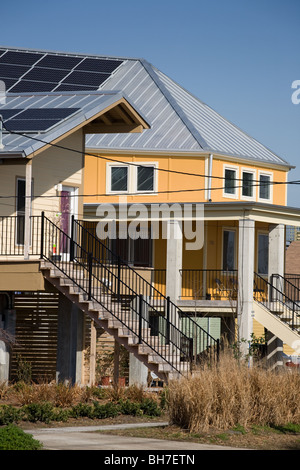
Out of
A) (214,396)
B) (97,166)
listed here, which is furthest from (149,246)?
(214,396)

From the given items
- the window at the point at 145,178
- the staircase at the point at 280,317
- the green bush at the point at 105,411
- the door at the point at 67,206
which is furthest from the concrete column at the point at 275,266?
the green bush at the point at 105,411

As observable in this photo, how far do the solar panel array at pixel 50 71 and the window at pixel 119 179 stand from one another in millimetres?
3243

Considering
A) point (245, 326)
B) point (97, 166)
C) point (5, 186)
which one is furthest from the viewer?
point (97, 166)

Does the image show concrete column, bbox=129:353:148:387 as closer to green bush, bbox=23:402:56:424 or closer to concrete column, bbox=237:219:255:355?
concrete column, bbox=237:219:255:355

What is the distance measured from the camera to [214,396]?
49.2 ft

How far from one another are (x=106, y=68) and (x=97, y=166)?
5.47m

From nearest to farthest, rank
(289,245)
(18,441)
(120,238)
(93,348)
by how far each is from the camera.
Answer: (18,441) → (93,348) → (120,238) → (289,245)

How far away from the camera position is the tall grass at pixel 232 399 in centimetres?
1494

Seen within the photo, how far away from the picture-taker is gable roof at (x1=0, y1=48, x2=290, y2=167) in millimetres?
32906

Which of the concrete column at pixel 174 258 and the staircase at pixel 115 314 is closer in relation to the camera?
the staircase at pixel 115 314

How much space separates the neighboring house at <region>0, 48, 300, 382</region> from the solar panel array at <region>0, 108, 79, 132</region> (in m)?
0.24

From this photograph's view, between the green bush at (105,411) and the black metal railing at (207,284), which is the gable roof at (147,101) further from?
the green bush at (105,411)

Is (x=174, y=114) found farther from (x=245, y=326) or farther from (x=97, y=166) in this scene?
(x=245, y=326)

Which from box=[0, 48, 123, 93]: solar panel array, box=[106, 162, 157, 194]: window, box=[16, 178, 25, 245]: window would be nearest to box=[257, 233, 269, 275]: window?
box=[106, 162, 157, 194]: window
